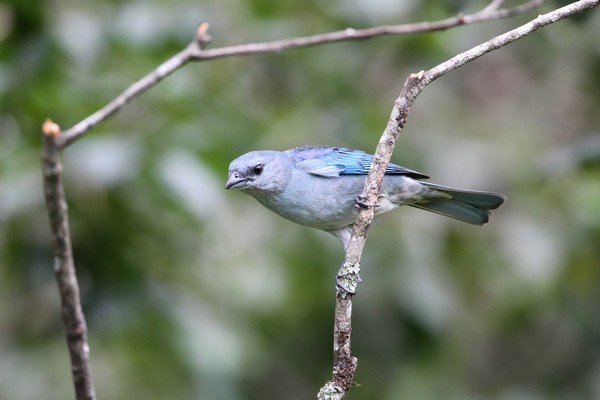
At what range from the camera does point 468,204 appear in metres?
4.02

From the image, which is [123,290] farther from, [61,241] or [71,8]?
[61,241]

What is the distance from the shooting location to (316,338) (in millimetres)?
5238

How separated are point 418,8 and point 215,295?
202 cm

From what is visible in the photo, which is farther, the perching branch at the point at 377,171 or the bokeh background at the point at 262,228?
the bokeh background at the point at 262,228

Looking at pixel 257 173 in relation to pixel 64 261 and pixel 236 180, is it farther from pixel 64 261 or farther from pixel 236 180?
pixel 64 261

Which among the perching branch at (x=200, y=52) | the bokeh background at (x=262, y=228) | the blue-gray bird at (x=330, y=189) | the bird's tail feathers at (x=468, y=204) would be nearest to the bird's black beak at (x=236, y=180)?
the blue-gray bird at (x=330, y=189)

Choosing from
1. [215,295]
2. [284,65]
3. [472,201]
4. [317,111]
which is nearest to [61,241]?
[472,201]

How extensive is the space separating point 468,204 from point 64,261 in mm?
2778

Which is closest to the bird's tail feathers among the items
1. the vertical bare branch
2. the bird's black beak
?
the bird's black beak

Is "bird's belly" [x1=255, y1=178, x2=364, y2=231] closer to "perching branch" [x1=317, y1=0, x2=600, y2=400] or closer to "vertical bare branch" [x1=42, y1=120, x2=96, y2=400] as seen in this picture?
"perching branch" [x1=317, y1=0, x2=600, y2=400]

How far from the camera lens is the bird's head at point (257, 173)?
3680 millimetres

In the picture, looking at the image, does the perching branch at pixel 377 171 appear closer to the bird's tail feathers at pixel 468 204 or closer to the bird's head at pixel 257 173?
the bird's head at pixel 257 173

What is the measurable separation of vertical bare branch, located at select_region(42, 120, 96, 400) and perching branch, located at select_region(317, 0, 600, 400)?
96 centimetres

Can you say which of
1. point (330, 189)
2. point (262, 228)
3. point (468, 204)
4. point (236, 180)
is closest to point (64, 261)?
point (236, 180)
